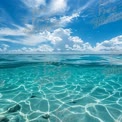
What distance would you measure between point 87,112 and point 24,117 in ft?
7.33

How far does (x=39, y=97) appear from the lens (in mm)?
6121

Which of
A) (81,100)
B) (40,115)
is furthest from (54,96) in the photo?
(40,115)

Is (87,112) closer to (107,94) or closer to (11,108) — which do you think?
(107,94)

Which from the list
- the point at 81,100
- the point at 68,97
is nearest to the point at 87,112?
the point at 81,100

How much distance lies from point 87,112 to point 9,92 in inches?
171

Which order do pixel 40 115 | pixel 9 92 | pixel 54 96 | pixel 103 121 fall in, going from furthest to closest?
pixel 9 92, pixel 54 96, pixel 40 115, pixel 103 121

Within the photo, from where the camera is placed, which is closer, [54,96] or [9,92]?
[54,96]

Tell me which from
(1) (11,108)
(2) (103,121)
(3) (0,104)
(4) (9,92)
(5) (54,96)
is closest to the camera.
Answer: (2) (103,121)

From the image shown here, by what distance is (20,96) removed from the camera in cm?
630

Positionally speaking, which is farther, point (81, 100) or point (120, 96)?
point (120, 96)

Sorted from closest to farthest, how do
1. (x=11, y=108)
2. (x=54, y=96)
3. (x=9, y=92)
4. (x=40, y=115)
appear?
(x=40, y=115)
(x=11, y=108)
(x=54, y=96)
(x=9, y=92)

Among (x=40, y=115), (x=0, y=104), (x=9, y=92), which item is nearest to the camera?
(x=40, y=115)

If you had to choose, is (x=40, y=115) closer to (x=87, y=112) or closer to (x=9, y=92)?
(x=87, y=112)

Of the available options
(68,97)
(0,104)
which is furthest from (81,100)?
(0,104)
